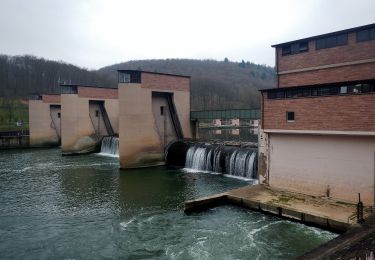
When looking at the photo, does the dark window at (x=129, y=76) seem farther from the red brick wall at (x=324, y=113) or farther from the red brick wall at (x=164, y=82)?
the red brick wall at (x=324, y=113)

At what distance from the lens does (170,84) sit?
27.9m

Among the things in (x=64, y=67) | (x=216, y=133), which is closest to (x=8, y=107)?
(x=64, y=67)

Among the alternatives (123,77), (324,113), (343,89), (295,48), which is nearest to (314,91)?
(324,113)

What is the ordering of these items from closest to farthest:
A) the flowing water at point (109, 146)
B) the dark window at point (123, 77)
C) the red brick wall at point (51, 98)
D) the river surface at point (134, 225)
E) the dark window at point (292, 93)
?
the river surface at point (134, 225) → the dark window at point (292, 93) → the dark window at point (123, 77) → the flowing water at point (109, 146) → the red brick wall at point (51, 98)

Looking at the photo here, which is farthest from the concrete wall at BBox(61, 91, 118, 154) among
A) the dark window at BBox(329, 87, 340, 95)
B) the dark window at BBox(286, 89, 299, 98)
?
the dark window at BBox(329, 87, 340, 95)

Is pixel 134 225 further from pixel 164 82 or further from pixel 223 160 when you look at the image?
pixel 164 82

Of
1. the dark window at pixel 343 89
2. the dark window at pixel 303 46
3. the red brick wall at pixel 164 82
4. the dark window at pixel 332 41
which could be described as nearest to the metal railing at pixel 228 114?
the red brick wall at pixel 164 82

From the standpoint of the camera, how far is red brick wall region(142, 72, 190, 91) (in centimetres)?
2595

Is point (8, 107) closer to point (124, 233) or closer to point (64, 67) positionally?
point (64, 67)

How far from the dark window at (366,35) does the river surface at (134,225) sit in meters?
10.1

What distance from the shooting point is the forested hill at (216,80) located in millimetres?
79188

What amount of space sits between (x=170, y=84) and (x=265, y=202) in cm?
1681

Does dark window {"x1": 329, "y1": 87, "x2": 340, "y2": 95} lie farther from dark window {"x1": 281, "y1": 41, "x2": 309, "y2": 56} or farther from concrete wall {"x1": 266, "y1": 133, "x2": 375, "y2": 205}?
dark window {"x1": 281, "y1": 41, "x2": 309, "y2": 56}

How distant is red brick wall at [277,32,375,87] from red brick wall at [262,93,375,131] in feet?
12.5
